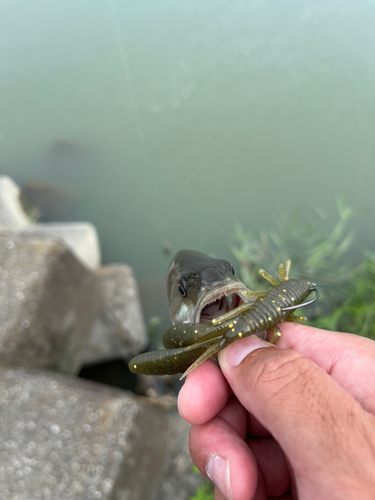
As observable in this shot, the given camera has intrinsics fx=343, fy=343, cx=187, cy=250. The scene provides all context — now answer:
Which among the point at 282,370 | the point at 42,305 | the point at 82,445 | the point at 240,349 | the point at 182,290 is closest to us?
the point at 282,370

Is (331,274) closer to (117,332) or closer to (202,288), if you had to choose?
(202,288)

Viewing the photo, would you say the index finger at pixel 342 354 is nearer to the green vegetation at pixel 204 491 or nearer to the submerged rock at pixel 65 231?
the green vegetation at pixel 204 491

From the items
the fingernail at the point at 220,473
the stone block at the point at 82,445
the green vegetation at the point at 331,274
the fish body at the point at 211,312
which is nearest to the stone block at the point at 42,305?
the stone block at the point at 82,445

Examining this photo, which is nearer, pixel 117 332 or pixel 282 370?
pixel 282 370

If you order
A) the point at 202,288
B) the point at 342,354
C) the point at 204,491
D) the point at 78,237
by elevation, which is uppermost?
the point at 202,288

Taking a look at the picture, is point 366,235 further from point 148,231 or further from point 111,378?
point 111,378

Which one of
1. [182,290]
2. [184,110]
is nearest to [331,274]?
[182,290]
